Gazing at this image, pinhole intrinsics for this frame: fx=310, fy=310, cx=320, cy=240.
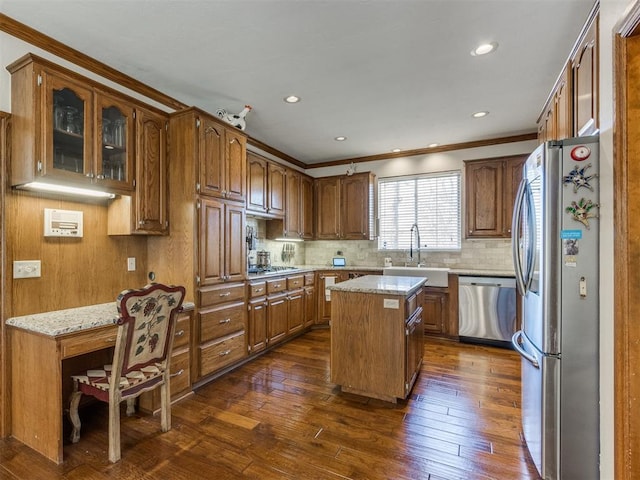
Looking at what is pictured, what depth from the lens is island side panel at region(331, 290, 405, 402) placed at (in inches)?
98.3

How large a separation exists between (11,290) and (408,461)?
2.77 metres

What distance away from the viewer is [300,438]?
82.2 inches

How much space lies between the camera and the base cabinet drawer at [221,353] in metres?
2.82

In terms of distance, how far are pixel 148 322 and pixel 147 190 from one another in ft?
4.05

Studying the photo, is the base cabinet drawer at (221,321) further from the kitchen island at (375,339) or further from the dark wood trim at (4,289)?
the dark wood trim at (4,289)

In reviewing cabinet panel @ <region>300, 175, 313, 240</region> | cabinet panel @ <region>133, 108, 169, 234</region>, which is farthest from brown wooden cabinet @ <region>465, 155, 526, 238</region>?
cabinet panel @ <region>133, 108, 169, 234</region>

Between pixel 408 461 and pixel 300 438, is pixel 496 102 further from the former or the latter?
pixel 300 438

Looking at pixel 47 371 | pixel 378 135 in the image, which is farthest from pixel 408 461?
pixel 378 135

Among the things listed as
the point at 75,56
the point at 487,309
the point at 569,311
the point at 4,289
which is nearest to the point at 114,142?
the point at 75,56

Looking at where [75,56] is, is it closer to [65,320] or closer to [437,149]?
[65,320]

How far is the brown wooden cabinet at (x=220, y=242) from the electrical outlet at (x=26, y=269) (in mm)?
1098

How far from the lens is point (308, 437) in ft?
6.89

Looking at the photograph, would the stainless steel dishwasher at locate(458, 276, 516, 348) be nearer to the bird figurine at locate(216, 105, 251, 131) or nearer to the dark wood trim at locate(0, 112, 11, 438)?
the bird figurine at locate(216, 105, 251, 131)

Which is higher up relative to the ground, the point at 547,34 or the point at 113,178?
the point at 547,34
